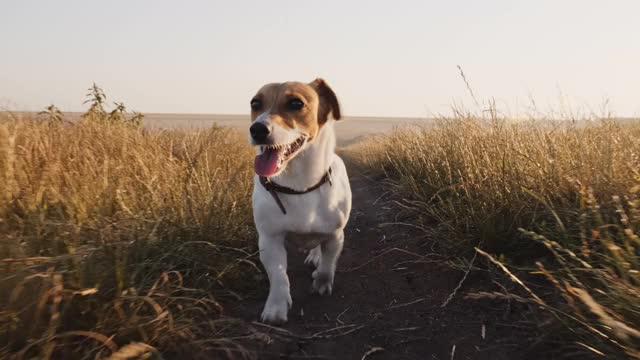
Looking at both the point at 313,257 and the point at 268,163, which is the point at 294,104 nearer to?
the point at 268,163

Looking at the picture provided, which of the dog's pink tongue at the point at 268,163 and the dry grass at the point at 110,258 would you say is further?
the dog's pink tongue at the point at 268,163

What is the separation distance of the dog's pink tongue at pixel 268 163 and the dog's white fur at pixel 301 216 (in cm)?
14

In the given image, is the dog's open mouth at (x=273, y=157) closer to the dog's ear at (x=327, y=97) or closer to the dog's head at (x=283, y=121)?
the dog's head at (x=283, y=121)

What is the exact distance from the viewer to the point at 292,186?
297cm

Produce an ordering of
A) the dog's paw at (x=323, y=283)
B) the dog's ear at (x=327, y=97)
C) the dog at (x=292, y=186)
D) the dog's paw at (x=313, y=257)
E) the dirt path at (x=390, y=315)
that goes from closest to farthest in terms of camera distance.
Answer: the dirt path at (x=390, y=315) < the dog at (x=292, y=186) < the dog's paw at (x=323, y=283) < the dog's ear at (x=327, y=97) < the dog's paw at (x=313, y=257)

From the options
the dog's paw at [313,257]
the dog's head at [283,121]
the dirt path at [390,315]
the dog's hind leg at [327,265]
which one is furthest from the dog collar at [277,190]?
the dog's paw at [313,257]

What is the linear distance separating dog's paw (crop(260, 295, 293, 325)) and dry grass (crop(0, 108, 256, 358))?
21 centimetres

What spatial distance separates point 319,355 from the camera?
234 cm

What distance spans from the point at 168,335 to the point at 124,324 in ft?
0.65

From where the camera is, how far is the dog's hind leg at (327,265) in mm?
3193

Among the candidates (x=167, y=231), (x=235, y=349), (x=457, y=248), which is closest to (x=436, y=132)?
(x=457, y=248)

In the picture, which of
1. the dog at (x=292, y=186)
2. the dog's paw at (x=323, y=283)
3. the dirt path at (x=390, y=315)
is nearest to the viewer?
the dirt path at (x=390, y=315)

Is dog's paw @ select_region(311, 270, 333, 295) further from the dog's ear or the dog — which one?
the dog's ear

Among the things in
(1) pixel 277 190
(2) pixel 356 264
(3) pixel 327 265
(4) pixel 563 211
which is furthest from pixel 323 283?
(4) pixel 563 211
